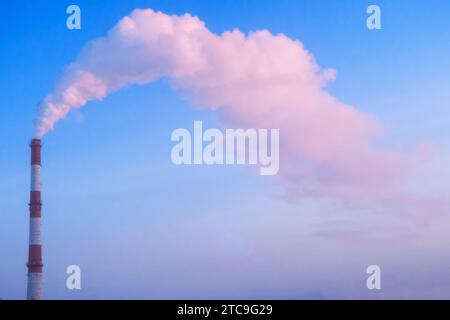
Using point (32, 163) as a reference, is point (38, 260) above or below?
below
